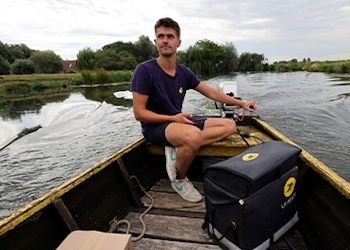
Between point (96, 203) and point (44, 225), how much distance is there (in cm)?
43

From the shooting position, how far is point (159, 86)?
7.37 ft

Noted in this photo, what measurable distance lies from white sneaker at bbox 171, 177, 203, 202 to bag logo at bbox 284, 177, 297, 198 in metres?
0.82

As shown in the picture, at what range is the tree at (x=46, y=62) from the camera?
50.1 m

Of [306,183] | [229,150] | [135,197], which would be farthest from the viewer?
[229,150]

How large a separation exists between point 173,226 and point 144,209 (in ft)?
1.22

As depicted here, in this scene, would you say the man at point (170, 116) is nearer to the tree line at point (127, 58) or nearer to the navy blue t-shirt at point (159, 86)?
the navy blue t-shirt at point (159, 86)

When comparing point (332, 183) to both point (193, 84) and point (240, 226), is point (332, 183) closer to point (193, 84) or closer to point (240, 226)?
point (240, 226)

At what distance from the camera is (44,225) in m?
1.39

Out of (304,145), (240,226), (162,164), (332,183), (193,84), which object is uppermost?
(193,84)

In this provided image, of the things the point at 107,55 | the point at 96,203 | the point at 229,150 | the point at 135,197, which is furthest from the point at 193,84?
the point at 107,55

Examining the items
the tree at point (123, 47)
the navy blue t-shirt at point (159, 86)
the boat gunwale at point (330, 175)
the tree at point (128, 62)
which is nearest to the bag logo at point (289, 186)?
the boat gunwale at point (330, 175)

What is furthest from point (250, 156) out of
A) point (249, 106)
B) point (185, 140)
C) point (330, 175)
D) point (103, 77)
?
point (103, 77)

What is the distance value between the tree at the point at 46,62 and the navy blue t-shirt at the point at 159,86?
55.7 meters

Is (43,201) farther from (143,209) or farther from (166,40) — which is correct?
(166,40)
